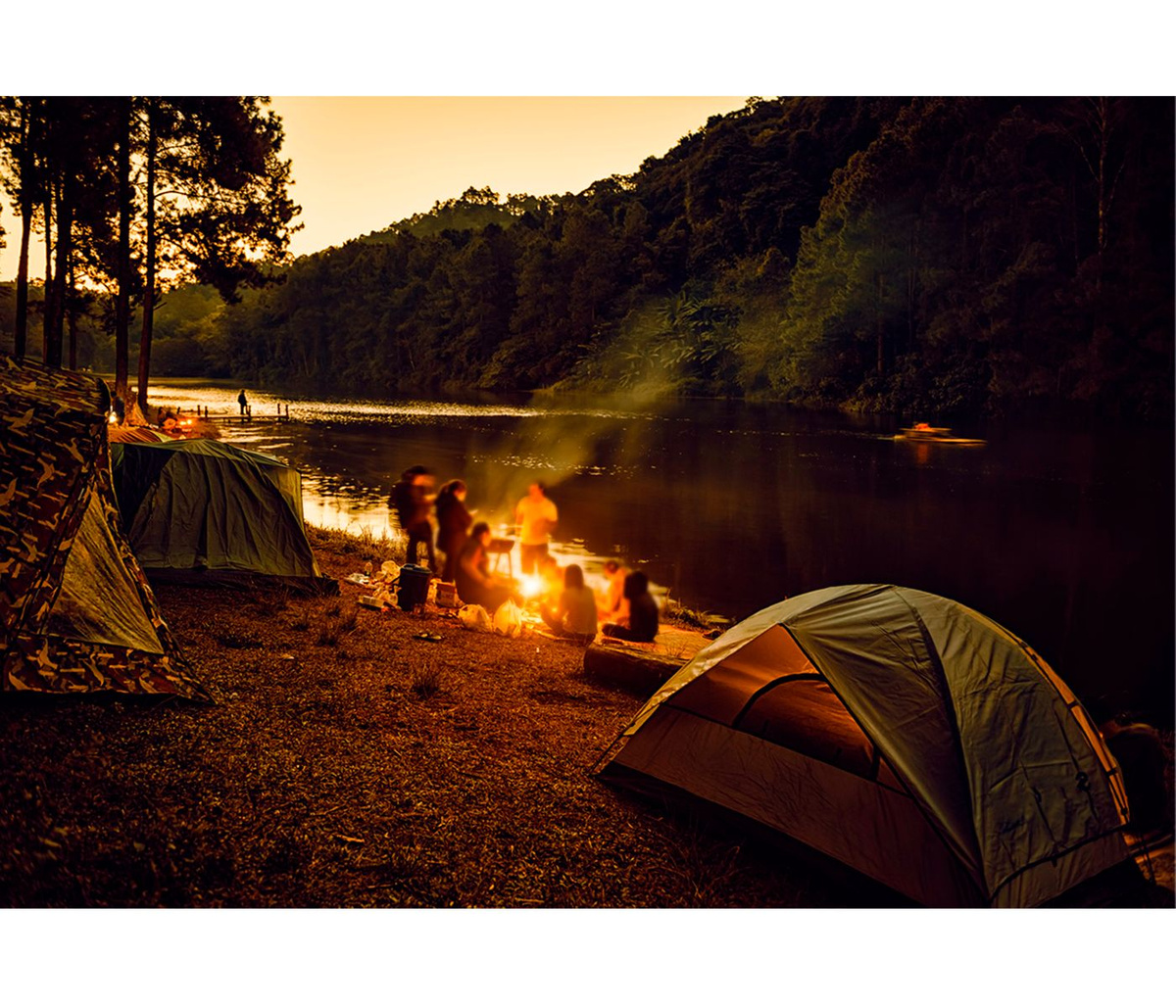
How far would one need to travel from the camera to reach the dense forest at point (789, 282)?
2620cm

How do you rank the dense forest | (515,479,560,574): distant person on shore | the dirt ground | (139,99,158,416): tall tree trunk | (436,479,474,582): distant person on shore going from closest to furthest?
the dirt ground
(436,479,474,582): distant person on shore
(515,479,560,574): distant person on shore
(139,99,158,416): tall tree trunk
the dense forest

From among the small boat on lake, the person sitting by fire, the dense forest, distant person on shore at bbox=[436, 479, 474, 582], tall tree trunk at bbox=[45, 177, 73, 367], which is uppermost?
the dense forest

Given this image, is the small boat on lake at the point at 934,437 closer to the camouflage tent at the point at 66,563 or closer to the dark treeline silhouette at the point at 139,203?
the dark treeline silhouette at the point at 139,203

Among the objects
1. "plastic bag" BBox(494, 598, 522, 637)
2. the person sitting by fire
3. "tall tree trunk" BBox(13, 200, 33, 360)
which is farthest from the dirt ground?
"tall tree trunk" BBox(13, 200, 33, 360)

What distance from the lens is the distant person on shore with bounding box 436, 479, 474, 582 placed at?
32.6 ft

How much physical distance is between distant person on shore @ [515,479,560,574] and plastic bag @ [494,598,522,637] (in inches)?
109

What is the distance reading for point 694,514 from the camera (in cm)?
2145

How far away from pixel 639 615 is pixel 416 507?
12.5ft

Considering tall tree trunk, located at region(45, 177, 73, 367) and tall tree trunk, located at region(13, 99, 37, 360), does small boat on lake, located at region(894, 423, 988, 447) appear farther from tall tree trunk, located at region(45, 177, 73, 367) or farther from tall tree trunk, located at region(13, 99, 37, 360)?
tall tree trunk, located at region(13, 99, 37, 360)

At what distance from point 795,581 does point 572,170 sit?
9.98 meters

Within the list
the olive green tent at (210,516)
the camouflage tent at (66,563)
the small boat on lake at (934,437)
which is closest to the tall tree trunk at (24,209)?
the olive green tent at (210,516)

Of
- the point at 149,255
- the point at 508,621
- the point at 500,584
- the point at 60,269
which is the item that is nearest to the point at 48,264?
the point at 60,269
